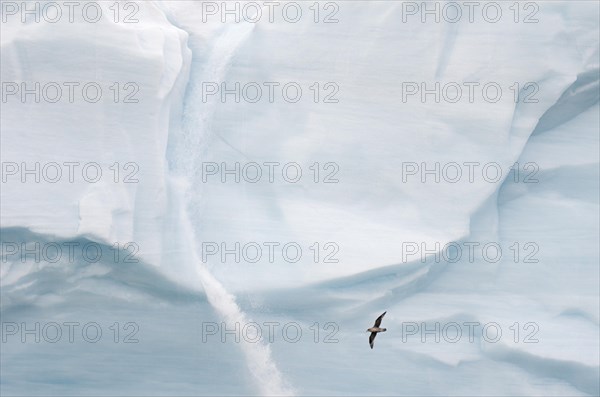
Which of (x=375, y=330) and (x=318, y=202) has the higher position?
(x=318, y=202)

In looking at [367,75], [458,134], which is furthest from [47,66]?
[458,134]

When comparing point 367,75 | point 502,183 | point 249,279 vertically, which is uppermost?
point 367,75

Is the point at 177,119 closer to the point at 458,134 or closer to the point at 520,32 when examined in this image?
the point at 458,134

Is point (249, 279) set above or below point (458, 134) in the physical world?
below

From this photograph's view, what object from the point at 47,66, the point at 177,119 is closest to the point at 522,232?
the point at 177,119

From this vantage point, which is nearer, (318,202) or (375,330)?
(375,330)

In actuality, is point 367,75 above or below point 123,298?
above

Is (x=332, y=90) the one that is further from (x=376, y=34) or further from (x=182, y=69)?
(x=182, y=69)

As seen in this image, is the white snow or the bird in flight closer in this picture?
the bird in flight

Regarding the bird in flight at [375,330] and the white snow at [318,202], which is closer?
the bird in flight at [375,330]
